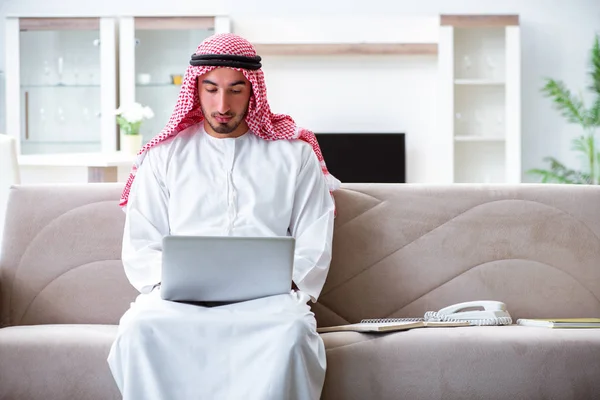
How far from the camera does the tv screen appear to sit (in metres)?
7.43

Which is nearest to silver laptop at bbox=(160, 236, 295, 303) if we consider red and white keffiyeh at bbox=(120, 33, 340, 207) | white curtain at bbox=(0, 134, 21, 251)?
red and white keffiyeh at bbox=(120, 33, 340, 207)

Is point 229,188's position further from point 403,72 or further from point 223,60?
point 403,72

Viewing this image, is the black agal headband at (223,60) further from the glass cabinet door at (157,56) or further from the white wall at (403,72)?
the white wall at (403,72)

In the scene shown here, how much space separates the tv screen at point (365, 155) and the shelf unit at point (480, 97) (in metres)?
0.44

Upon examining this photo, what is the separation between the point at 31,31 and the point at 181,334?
17.9 ft

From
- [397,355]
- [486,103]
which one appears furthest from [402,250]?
[486,103]

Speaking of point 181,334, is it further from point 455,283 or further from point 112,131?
point 112,131

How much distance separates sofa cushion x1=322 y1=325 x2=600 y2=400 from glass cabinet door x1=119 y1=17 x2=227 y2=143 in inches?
195

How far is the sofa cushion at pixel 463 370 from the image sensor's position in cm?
254

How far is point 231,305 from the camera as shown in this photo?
250cm

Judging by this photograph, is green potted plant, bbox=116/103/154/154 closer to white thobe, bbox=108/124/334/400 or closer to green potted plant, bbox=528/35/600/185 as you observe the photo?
white thobe, bbox=108/124/334/400

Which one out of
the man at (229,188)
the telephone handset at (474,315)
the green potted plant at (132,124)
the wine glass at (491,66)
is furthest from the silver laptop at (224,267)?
the wine glass at (491,66)

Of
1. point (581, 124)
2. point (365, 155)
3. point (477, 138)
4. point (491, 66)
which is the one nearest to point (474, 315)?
A: point (477, 138)

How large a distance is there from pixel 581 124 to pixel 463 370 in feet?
17.6
